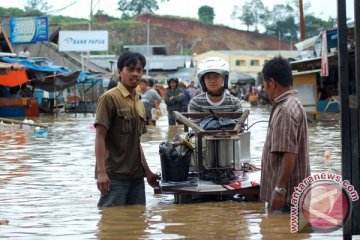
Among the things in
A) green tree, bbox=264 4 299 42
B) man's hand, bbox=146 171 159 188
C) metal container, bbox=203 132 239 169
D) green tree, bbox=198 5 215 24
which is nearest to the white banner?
metal container, bbox=203 132 239 169

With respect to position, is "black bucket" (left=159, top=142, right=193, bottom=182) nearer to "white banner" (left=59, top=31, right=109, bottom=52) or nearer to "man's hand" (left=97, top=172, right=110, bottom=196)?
"man's hand" (left=97, top=172, right=110, bottom=196)

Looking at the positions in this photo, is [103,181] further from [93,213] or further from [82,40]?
[82,40]

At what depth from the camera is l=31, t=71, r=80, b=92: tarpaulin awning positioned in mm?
33872

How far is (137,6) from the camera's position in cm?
14525

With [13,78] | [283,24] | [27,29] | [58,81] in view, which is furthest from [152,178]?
[283,24]

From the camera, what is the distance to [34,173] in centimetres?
1221

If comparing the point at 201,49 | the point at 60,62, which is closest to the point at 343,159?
the point at 60,62

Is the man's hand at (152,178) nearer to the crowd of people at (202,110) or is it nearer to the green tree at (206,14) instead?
the crowd of people at (202,110)

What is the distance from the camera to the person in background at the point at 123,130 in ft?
23.8

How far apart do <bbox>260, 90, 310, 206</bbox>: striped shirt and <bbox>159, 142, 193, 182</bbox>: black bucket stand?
65.9 inches

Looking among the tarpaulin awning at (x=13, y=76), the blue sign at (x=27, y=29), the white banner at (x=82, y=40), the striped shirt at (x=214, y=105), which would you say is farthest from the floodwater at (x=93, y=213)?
the white banner at (x=82, y=40)

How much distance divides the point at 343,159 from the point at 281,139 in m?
1.07

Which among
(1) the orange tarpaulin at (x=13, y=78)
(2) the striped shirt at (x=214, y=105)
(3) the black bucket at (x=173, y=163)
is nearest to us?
(3) the black bucket at (x=173, y=163)

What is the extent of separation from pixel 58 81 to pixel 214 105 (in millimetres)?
25854
